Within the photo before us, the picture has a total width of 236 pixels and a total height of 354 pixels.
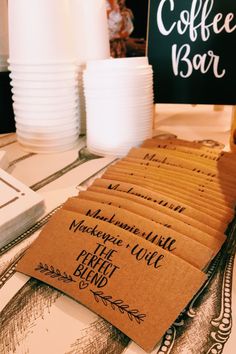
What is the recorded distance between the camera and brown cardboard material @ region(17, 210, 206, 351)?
1.23 ft

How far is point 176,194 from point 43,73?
54 centimetres

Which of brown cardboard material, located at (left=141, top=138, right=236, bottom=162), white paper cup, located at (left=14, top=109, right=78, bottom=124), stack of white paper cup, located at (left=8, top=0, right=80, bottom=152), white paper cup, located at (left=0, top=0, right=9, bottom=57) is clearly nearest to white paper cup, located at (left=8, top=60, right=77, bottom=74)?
stack of white paper cup, located at (left=8, top=0, right=80, bottom=152)

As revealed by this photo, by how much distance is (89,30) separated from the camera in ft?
3.32

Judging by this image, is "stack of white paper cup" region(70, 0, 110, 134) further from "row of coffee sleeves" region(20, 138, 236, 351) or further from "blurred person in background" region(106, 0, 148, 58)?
"row of coffee sleeves" region(20, 138, 236, 351)

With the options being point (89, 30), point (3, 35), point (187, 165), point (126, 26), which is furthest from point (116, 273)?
point (126, 26)

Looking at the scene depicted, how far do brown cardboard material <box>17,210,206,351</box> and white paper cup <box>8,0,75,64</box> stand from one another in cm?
56

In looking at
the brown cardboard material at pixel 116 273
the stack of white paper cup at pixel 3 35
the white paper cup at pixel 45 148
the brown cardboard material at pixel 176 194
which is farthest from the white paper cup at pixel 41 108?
the brown cardboard material at pixel 116 273

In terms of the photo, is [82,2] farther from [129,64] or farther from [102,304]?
[102,304]

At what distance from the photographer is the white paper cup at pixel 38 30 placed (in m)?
0.84

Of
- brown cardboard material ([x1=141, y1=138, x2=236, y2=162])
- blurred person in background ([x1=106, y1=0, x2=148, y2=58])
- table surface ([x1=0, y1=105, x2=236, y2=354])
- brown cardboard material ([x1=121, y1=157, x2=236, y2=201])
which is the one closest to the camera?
table surface ([x1=0, y1=105, x2=236, y2=354])

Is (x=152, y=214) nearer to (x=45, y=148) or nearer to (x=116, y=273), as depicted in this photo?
(x=116, y=273)

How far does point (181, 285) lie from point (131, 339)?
0.28 feet

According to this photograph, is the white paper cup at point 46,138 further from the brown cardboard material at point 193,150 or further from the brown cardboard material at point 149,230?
the brown cardboard material at point 149,230

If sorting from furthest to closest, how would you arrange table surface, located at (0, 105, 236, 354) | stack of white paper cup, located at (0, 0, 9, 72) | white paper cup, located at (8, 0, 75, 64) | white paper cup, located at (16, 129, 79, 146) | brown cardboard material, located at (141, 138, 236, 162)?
stack of white paper cup, located at (0, 0, 9, 72) → white paper cup, located at (16, 129, 79, 146) → white paper cup, located at (8, 0, 75, 64) → brown cardboard material, located at (141, 138, 236, 162) → table surface, located at (0, 105, 236, 354)
